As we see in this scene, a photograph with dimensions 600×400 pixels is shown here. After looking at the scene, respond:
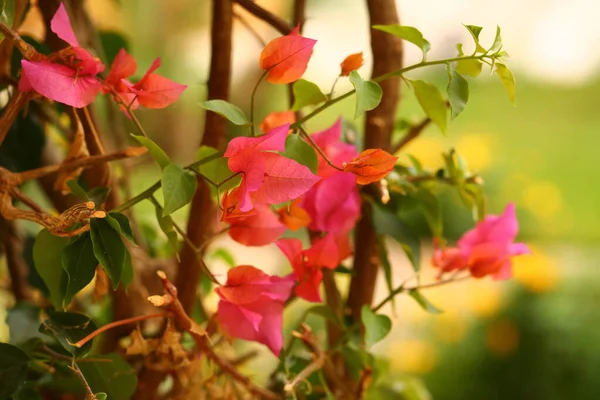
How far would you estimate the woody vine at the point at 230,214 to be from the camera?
24cm

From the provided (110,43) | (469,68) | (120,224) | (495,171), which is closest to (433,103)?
(469,68)

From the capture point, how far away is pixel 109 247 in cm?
24

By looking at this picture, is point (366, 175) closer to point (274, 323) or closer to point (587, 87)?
point (274, 323)

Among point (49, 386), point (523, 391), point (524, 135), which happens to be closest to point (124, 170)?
point (49, 386)

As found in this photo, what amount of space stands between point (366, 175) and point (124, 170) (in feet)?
0.80

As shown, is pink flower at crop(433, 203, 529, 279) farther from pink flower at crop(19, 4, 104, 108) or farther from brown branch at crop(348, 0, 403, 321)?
pink flower at crop(19, 4, 104, 108)

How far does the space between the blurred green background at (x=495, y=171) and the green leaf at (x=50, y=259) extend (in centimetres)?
15

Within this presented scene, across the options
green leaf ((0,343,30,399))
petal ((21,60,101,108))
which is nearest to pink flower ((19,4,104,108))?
petal ((21,60,101,108))

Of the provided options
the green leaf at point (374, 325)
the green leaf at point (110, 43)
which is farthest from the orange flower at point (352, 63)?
the green leaf at point (110, 43)

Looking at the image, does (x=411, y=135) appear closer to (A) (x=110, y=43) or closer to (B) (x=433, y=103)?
(B) (x=433, y=103)

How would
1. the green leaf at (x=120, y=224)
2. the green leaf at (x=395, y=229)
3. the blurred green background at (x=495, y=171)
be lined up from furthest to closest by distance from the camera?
the blurred green background at (x=495, y=171), the green leaf at (x=395, y=229), the green leaf at (x=120, y=224)

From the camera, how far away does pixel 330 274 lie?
1.13 ft

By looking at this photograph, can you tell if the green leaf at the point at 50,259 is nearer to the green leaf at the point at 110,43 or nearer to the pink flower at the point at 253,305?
the pink flower at the point at 253,305

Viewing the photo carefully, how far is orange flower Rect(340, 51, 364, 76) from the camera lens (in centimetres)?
26
